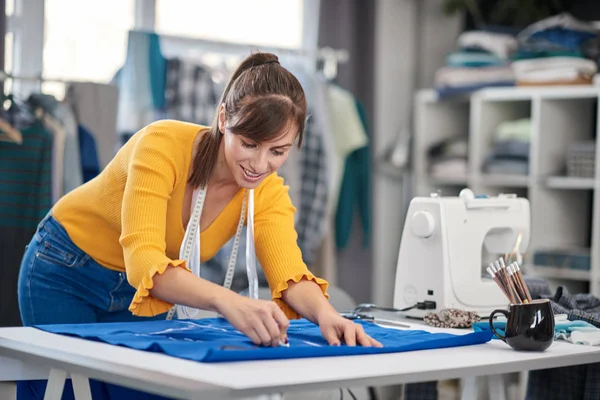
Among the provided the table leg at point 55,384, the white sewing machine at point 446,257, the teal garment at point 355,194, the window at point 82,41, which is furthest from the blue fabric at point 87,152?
the table leg at point 55,384

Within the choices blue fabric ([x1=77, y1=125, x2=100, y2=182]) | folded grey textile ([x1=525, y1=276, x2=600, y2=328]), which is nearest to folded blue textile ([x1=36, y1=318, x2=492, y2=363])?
folded grey textile ([x1=525, y1=276, x2=600, y2=328])

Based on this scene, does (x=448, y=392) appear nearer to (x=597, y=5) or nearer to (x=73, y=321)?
(x=597, y=5)

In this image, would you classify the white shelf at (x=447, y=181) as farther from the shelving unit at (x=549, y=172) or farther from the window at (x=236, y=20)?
the window at (x=236, y=20)

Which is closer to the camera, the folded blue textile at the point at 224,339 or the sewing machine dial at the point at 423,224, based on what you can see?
the folded blue textile at the point at 224,339

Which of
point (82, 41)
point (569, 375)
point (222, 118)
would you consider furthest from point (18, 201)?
point (569, 375)

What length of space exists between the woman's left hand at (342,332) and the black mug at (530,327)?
10.7 inches

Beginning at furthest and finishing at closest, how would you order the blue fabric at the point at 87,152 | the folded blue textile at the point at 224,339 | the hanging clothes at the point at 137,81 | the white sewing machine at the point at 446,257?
the hanging clothes at the point at 137,81, the blue fabric at the point at 87,152, the white sewing machine at the point at 446,257, the folded blue textile at the point at 224,339

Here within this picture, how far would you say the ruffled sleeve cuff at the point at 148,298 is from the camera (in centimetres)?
169

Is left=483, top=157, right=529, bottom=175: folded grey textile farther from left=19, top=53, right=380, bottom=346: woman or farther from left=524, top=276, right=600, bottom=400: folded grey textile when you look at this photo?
left=19, top=53, right=380, bottom=346: woman

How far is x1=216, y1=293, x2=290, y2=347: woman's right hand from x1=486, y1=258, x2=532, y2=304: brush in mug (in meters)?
0.49

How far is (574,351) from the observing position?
184 cm

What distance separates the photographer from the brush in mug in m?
1.87

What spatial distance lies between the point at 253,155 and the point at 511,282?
0.58 meters

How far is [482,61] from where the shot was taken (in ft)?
13.7
